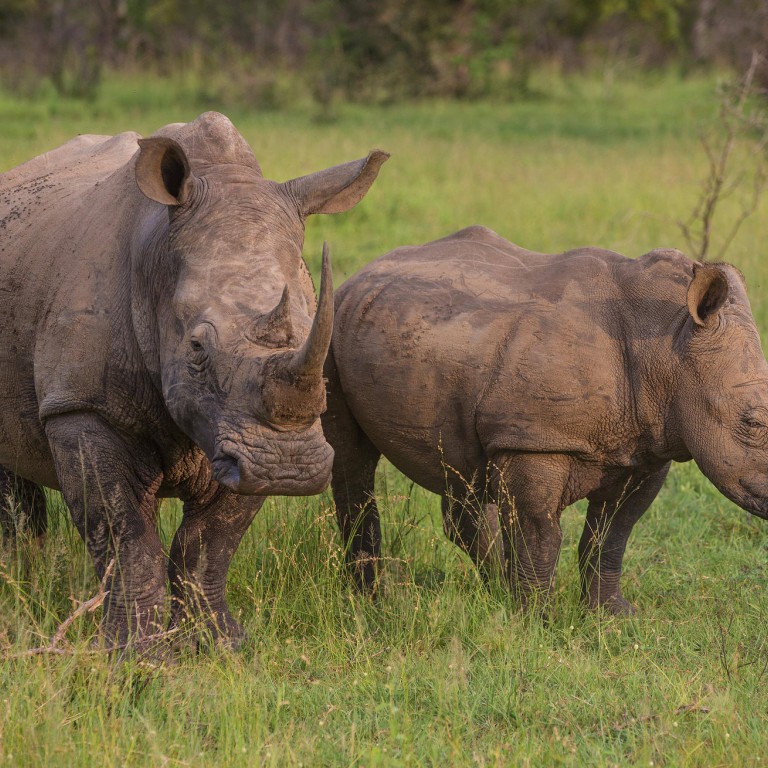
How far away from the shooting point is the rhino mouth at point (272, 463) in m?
3.48

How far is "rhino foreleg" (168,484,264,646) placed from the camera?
171 inches

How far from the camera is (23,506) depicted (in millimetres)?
5328

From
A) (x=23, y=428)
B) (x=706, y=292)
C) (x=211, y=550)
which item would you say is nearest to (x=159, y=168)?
(x=23, y=428)

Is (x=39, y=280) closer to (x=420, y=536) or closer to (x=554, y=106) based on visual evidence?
(x=420, y=536)

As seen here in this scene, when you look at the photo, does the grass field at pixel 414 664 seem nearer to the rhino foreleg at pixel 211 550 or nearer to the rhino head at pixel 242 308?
the rhino foreleg at pixel 211 550

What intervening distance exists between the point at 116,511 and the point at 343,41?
1957 centimetres

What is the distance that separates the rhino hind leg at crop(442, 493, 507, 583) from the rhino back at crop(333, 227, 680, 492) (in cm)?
16

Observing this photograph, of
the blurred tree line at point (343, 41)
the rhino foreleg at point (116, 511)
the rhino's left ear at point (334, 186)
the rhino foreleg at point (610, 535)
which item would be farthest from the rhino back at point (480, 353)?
the blurred tree line at point (343, 41)

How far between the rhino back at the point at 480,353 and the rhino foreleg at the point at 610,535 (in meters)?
0.45

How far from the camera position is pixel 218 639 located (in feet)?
14.0

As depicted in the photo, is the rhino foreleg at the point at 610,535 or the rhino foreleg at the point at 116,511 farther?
the rhino foreleg at the point at 610,535

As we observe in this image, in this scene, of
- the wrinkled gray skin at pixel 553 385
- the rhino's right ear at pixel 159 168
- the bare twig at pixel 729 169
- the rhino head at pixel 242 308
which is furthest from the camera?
the bare twig at pixel 729 169

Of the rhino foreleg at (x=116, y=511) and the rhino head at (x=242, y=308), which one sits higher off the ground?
the rhino head at (x=242, y=308)

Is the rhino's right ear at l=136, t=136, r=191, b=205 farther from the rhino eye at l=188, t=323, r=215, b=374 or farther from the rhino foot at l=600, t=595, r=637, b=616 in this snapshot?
the rhino foot at l=600, t=595, r=637, b=616
